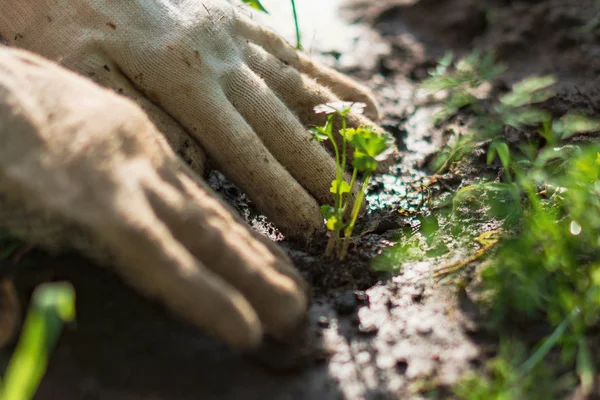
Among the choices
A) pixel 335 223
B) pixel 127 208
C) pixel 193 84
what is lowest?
pixel 335 223

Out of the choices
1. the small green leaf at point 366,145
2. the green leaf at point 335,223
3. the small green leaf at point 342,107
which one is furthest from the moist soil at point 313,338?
the small green leaf at point 342,107

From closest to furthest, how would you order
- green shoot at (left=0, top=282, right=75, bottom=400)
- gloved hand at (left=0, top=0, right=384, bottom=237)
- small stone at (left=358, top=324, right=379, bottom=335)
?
1. green shoot at (left=0, top=282, right=75, bottom=400)
2. small stone at (left=358, top=324, right=379, bottom=335)
3. gloved hand at (left=0, top=0, right=384, bottom=237)

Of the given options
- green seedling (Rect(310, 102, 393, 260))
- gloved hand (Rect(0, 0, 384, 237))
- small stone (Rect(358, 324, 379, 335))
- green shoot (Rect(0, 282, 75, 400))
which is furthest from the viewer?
gloved hand (Rect(0, 0, 384, 237))

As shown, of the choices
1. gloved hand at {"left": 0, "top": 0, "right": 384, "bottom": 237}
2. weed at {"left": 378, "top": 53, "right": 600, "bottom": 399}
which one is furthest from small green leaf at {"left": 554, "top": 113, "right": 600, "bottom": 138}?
gloved hand at {"left": 0, "top": 0, "right": 384, "bottom": 237}

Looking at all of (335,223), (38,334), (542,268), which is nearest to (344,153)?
(335,223)

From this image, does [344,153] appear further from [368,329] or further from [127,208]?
[127,208]

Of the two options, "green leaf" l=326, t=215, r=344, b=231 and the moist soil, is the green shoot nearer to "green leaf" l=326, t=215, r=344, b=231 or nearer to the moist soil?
the moist soil

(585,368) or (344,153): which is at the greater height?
(344,153)

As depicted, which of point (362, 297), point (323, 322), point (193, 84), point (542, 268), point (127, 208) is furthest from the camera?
point (193, 84)
